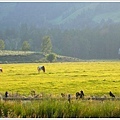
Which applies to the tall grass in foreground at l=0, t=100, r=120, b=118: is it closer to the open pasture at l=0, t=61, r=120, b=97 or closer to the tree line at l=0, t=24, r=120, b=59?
the open pasture at l=0, t=61, r=120, b=97

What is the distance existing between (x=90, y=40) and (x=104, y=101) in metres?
127

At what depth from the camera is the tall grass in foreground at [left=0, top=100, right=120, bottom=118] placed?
11180 millimetres

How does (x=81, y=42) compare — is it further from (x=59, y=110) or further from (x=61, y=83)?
(x=59, y=110)

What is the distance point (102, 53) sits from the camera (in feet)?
421

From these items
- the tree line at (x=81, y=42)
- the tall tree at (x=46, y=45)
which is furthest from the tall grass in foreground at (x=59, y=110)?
the tree line at (x=81, y=42)

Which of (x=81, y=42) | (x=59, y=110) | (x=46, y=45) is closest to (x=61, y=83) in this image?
(x=59, y=110)

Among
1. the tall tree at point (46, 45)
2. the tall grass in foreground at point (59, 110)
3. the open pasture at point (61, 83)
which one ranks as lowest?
the tall grass in foreground at point (59, 110)

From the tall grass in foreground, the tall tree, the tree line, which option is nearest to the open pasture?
the tall grass in foreground

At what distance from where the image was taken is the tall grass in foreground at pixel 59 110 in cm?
1118

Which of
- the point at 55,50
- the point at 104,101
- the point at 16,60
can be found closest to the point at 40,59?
the point at 16,60

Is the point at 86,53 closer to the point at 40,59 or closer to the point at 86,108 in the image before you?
the point at 40,59

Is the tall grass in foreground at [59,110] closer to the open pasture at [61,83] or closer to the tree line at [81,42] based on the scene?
the open pasture at [61,83]

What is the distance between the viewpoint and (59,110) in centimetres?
1135

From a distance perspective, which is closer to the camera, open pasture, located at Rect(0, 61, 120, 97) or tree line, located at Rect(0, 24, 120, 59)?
open pasture, located at Rect(0, 61, 120, 97)
